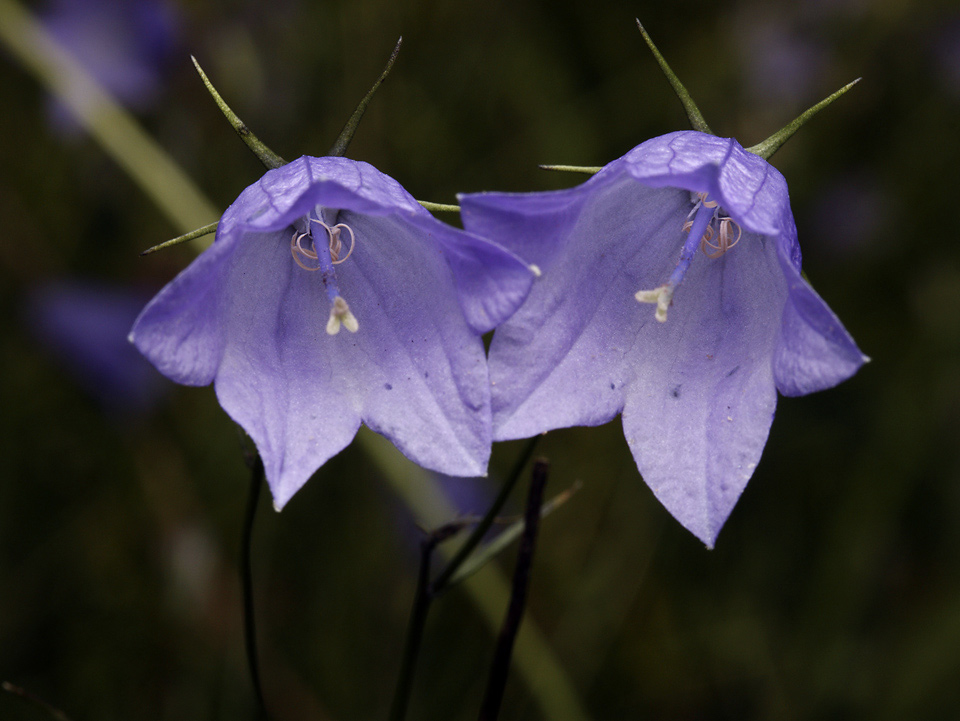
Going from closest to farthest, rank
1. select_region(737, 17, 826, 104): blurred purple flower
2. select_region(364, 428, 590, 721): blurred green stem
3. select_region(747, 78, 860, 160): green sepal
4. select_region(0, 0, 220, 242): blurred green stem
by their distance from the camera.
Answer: select_region(747, 78, 860, 160): green sepal < select_region(364, 428, 590, 721): blurred green stem < select_region(0, 0, 220, 242): blurred green stem < select_region(737, 17, 826, 104): blurred purple flower

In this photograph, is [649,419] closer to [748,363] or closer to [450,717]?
[748,363]

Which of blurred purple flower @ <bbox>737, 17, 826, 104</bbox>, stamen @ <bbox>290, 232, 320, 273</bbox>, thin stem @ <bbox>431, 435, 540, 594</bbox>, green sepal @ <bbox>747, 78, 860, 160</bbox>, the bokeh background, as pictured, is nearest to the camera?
green sepal @ <bbox>747, 78, 860, 160</bbox>

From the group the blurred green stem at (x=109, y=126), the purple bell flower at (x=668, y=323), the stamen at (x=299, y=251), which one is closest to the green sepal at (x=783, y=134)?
the purple bell flower at (x=668, y=323)

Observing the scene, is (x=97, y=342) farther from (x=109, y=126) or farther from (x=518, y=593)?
(x=518, y=593)

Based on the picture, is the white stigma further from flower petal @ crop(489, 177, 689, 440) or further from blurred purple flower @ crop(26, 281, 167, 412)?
blurred purple flower @ crop(26, 281, 167, 412)

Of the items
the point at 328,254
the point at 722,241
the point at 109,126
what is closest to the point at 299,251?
the point at 328,254

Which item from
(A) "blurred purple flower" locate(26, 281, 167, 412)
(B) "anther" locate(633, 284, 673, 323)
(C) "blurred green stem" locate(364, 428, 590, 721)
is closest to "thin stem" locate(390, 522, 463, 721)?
(B) "anther" locate(633, 284, 673, 323)
